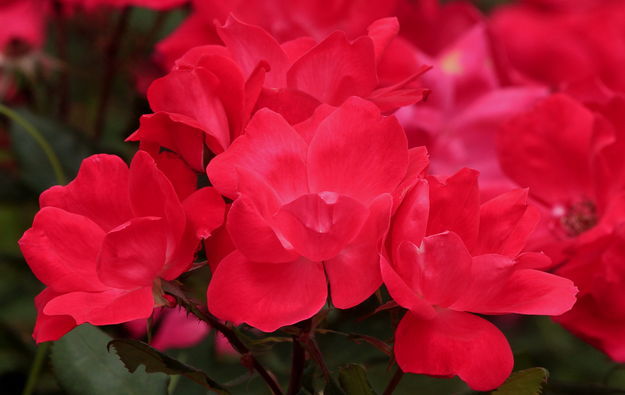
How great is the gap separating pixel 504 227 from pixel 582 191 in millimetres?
220

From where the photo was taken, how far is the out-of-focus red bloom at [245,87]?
0.36 meters

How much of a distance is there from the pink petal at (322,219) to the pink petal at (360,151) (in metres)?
0.02

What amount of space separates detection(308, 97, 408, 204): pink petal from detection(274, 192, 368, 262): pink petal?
0.02m

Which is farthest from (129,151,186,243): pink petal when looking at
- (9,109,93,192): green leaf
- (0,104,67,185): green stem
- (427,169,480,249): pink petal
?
(9,109,93,192): green leaf

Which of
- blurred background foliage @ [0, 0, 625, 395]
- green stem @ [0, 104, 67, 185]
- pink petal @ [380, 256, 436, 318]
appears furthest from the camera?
green stem @ [0, 104, 67, 185]

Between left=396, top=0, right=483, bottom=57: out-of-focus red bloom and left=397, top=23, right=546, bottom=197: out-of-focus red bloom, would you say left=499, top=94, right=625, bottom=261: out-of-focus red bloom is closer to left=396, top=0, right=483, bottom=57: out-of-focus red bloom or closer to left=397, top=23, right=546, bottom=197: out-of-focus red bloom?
left=397, top=23, right=546, bottom=197: out-of-focus red bloom

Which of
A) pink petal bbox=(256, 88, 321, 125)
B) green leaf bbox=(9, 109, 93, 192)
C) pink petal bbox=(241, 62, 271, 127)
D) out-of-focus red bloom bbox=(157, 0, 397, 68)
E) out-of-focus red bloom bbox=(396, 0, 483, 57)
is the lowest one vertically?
out-of-focus red bloom bbox=(396, 0, 483, 57)

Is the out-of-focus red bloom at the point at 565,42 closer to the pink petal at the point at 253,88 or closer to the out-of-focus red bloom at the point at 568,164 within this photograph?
the out-of-focus red bloom at the point at 568,164

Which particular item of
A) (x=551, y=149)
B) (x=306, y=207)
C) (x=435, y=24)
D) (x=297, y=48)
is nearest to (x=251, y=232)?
(x=306, y=207)

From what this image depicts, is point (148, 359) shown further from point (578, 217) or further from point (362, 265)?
point (578, 217)

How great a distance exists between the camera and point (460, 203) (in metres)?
0.35

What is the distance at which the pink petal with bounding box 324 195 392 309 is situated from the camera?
0.33 m

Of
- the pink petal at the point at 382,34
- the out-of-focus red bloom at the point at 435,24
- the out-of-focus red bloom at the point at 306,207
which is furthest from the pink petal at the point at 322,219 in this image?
the out-of-focus red bloom at the point at 435,24

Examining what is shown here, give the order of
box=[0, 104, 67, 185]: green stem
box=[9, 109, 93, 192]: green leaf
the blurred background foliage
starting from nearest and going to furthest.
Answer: the blurred background foliage
box=[0, 104, 67, 185]: green stem
box=[9, 109, 93, 192]: green leaf
